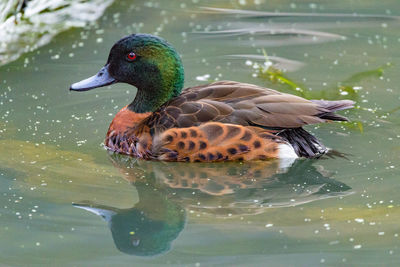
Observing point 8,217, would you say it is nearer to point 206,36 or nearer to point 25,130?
point 25,130

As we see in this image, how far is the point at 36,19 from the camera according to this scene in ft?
37.7

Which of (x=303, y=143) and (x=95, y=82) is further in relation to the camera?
(x=95, y=82)

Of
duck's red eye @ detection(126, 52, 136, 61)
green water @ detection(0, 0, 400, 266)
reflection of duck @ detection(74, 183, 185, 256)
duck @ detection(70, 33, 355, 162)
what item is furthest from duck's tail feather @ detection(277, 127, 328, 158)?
duck's red eye @ detection(126, 52, 136, 61)

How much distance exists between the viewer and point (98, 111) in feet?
27.8

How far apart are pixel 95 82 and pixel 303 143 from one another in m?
2.04

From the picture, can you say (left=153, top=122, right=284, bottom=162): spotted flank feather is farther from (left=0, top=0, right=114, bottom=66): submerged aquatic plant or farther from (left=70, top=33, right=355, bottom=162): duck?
(left=0, top=0, right=114, bottom=66): submerged aquatic plant

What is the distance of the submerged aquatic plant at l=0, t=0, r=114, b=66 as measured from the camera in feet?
35.1

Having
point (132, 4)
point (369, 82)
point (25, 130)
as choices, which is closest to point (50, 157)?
point (25, 130)

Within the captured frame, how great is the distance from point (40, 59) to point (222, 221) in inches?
199

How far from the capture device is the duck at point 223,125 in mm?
7020

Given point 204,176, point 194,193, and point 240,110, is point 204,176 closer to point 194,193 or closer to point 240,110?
point 194,193

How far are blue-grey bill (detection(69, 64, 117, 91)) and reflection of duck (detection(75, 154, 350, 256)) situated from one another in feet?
2.33

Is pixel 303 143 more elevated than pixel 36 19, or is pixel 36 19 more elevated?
pixel 303 143

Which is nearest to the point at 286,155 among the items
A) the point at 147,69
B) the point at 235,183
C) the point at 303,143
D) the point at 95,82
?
the point at 303,143
